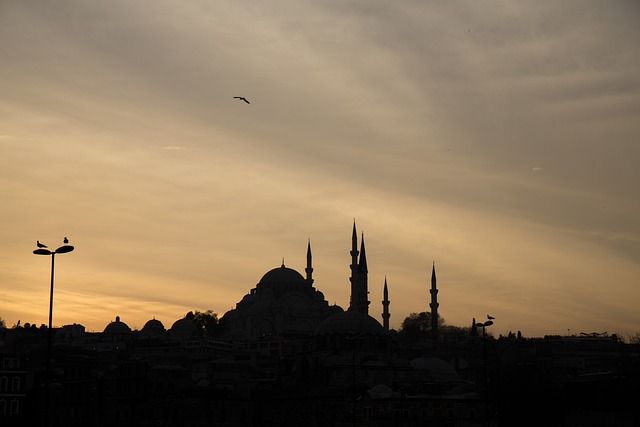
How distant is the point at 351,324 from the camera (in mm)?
84562

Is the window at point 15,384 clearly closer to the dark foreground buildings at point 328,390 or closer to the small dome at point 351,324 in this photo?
the dark foreground buildings at point 328,390

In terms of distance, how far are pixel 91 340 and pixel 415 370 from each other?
72.3 m

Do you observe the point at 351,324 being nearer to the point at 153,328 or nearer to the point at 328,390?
the point at 328,390

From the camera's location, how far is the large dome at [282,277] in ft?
455

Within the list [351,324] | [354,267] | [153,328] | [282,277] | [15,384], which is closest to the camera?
[15,384]

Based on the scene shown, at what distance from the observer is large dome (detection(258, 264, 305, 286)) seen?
138625mm

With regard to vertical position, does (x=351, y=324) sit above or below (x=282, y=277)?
below

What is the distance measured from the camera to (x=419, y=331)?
548 feet

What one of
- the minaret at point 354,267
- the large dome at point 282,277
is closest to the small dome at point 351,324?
the minaret at point 354,267

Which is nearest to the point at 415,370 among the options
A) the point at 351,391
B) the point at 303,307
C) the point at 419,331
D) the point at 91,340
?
the point at 351,391

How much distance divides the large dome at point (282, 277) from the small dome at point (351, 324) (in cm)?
5262

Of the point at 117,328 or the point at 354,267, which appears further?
the point at 117,328

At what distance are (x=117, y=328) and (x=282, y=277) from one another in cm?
2780

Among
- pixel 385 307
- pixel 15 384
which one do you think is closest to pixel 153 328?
pixel 385 307
